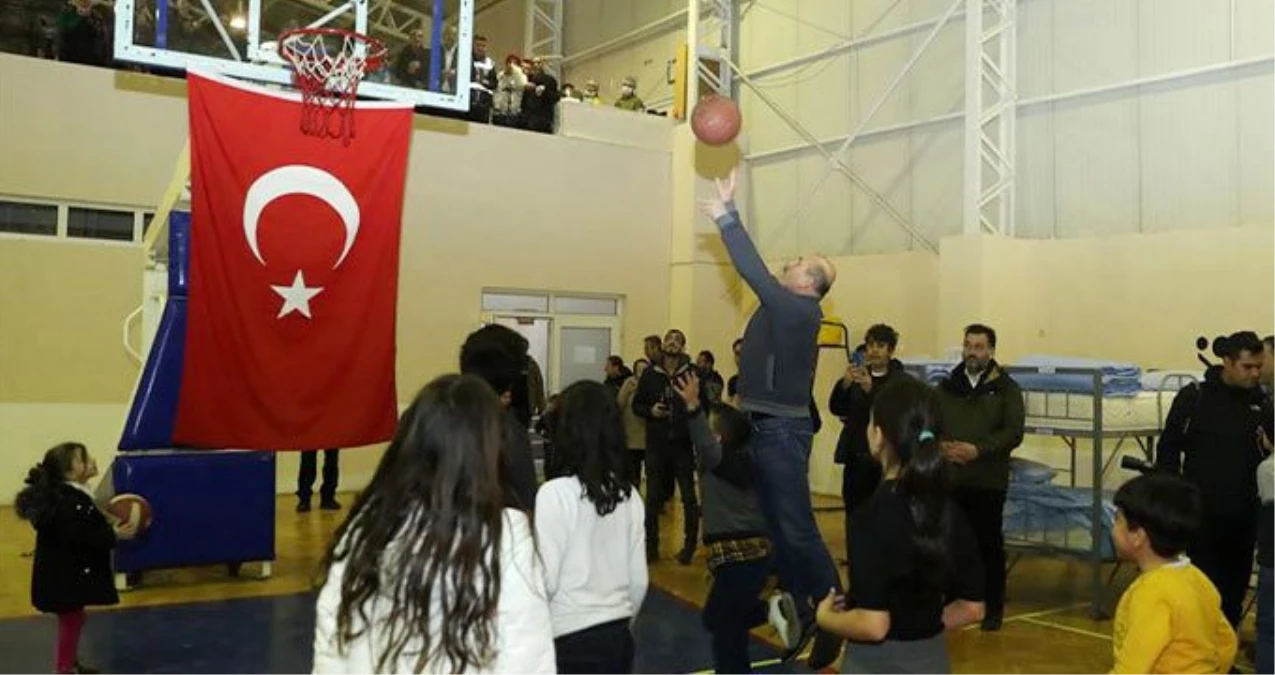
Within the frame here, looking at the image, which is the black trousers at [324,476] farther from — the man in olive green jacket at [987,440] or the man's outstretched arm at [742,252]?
the man's outstretched arm at [742,252]

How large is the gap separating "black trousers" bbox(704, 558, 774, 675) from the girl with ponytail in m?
1.21

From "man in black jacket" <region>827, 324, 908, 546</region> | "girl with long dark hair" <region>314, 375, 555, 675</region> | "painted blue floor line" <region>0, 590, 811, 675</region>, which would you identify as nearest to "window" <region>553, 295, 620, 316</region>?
"man in black jacket" <region>827, 324, 908, 546</region>

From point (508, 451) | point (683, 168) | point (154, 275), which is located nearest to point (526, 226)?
point (683, 168)

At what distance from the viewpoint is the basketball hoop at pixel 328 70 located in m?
7.14

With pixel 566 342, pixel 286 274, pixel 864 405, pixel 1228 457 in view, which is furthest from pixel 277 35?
pixel 1228 457

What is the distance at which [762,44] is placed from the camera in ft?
42.9

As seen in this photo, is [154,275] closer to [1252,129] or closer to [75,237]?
[75,237]

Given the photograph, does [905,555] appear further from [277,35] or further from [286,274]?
[277,35]

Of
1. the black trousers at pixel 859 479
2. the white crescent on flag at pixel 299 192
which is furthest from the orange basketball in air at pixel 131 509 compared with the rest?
the black trousers at pixel 859 479

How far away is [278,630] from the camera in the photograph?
5375mm

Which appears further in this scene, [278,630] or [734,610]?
[278,630]

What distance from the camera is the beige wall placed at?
30.1 feet

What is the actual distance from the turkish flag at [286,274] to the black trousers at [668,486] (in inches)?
76.3

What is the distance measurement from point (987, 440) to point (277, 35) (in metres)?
5.86
